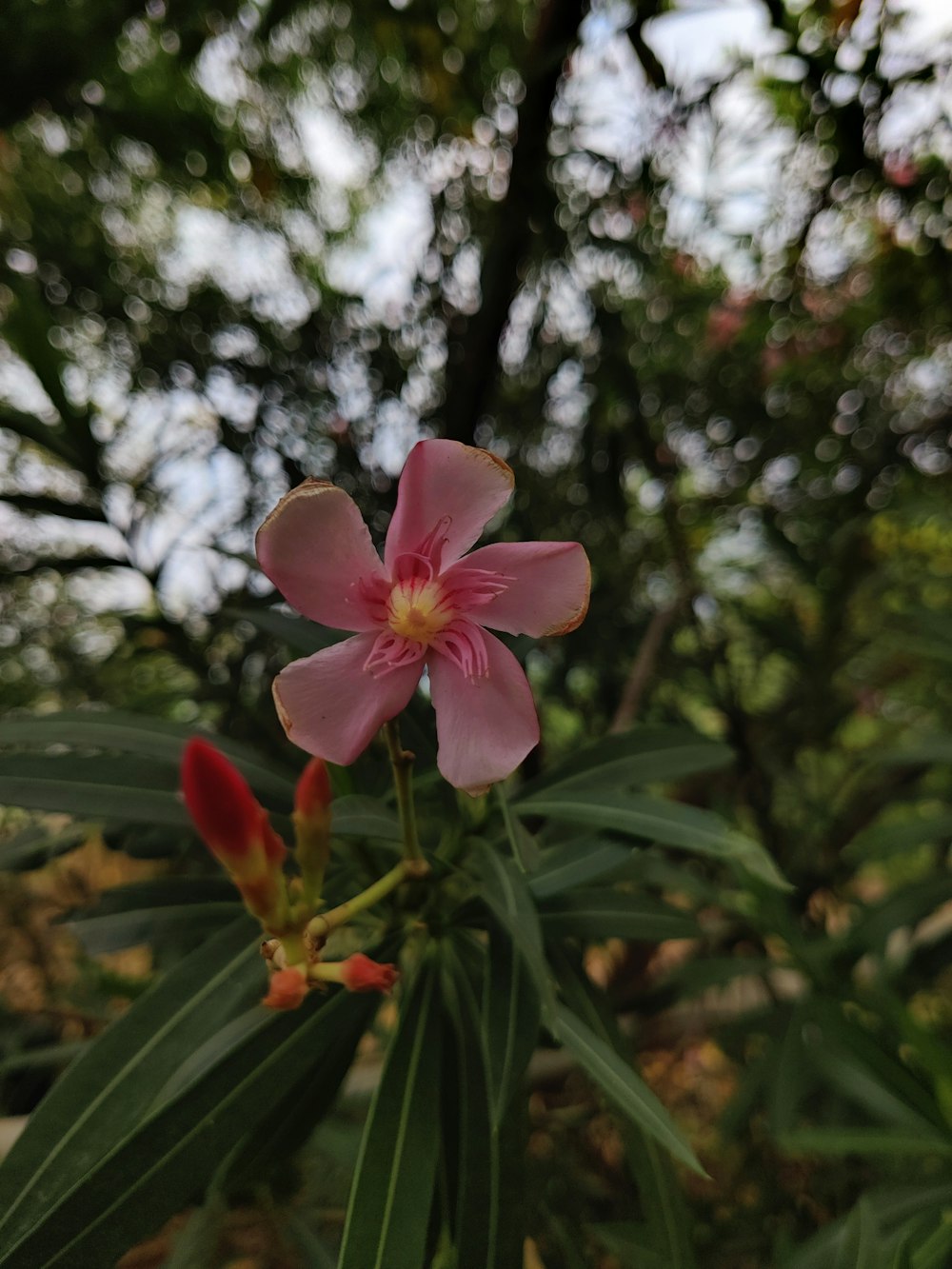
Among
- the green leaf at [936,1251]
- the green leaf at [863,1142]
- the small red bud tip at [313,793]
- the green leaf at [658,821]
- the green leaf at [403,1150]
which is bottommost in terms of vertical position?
the green leaf at [936,1251]

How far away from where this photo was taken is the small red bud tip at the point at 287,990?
0.36 m

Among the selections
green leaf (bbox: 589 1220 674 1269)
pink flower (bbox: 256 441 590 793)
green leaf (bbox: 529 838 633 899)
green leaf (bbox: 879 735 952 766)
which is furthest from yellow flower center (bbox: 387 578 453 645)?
green leaf (bbox: 879 735 952 766)

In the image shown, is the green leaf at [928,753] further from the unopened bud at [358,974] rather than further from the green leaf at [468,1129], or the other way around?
the unopened bud at [358,974]

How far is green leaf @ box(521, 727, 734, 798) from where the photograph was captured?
643mm

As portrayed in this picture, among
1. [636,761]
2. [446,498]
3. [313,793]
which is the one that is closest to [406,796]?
[313,793]

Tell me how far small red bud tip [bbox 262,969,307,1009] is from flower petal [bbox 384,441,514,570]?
0.23 meters

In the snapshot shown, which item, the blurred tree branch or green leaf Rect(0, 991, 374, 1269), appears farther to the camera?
the blurred tree branch

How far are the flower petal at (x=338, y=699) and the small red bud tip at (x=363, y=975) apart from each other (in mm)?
104

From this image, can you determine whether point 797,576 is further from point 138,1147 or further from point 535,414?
point 138,1147

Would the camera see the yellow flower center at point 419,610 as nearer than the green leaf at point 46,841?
Yes

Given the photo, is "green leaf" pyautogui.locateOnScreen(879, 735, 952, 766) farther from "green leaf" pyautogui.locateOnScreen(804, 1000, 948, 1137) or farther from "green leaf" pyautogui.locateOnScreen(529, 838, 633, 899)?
"green leaf" pyautogui.locateOnScreen(529, 838, 633, 899)

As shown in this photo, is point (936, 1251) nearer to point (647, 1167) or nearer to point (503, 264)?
point (647, 1167)

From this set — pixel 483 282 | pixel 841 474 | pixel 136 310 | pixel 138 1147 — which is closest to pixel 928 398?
pixel 841 474

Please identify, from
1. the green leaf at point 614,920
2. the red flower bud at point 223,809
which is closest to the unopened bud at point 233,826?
the red flower bud at point 223,809
